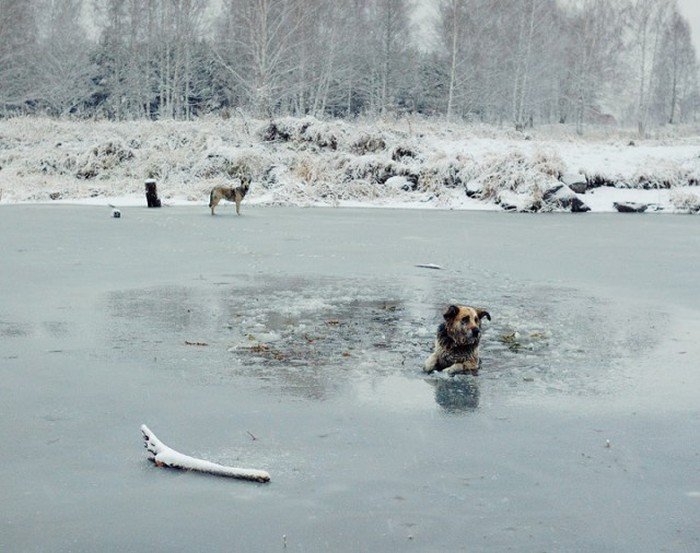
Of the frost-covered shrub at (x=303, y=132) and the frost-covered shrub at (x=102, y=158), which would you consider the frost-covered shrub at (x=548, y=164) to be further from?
the frost-covered shrub at (x=102, y=158)

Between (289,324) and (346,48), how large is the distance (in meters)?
47.4

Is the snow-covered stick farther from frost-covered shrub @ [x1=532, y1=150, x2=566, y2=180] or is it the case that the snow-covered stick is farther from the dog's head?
frost-covered shrub @ [x1=532, y1=150, x2=566, y2=180]

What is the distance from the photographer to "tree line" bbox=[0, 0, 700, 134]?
163 feet

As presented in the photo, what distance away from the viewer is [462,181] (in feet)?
87.7

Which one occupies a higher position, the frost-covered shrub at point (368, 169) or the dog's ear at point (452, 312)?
the frost-covered shrub at point (368, 169)

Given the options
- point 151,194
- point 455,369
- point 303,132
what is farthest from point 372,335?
point 303,132

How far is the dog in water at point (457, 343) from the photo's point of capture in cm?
566

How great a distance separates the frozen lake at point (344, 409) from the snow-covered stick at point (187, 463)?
→ 0.17 ft

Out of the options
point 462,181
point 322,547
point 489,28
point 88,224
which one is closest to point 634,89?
point 489,28

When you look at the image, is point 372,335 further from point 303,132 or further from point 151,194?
point 303,132

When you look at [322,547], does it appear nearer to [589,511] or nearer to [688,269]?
[589,511]

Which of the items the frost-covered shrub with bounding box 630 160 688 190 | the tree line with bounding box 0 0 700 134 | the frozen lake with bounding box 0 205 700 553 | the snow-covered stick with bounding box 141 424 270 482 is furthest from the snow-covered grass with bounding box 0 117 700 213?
the snow-covered stick with bounding box 141 424 270 482

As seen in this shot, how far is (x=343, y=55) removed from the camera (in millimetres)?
53781

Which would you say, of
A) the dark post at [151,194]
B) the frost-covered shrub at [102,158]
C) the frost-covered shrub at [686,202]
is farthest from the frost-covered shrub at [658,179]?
the frost-covered shrub at [102,158]
